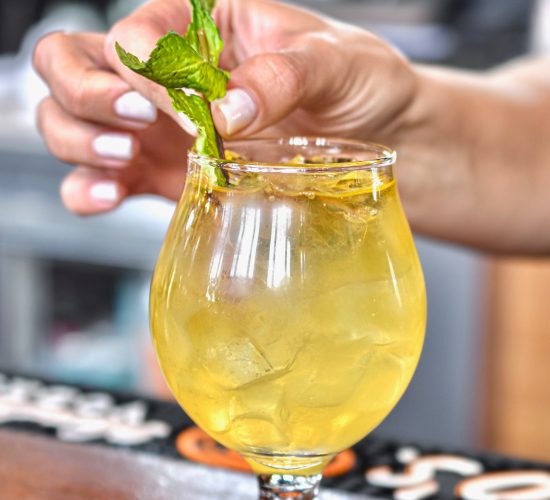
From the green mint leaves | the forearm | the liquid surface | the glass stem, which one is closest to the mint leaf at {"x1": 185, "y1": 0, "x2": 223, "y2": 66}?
the green mint leaves

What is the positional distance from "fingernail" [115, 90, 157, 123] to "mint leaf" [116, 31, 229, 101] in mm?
258

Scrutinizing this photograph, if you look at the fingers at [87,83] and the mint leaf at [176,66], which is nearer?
the mint leaf at [176,66]

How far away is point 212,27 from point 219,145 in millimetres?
98

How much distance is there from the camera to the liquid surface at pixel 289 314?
76 centimetres

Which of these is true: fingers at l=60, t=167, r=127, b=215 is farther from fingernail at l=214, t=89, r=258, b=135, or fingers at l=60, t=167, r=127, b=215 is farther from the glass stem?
the glass stem

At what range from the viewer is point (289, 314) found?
76cm

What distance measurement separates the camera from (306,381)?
30.1 inches

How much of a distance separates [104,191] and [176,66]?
0.52 meters

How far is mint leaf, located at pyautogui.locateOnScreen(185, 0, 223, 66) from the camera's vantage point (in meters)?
0.81

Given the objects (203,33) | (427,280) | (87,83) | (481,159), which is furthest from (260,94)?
(427,280)

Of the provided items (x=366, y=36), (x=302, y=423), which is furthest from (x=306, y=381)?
(x=366, y=36)

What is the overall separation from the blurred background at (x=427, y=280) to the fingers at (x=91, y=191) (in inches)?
53.4

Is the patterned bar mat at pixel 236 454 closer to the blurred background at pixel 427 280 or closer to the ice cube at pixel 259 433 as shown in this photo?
the ice cube at pixel 259 433

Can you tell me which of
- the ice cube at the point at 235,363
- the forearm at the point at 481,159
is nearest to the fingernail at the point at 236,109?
the ice cube at the point at 235,363
